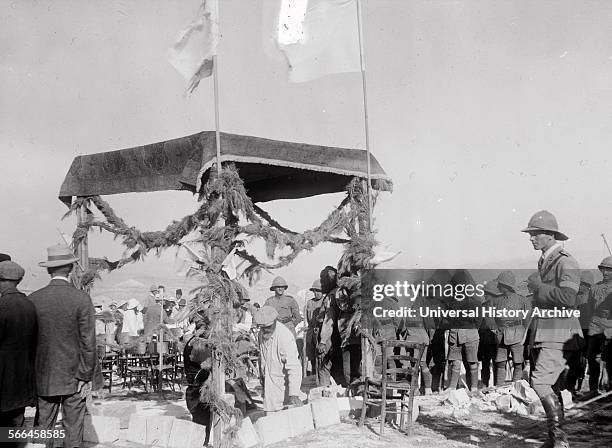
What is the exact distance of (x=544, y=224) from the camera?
6969 mm

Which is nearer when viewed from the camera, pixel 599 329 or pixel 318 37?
pixel 318 37

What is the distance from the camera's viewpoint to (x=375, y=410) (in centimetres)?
912

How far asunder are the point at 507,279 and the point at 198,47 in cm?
624

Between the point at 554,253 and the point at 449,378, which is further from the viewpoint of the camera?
the point at 449,378

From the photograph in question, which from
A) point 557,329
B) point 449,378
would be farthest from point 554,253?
point 449,378

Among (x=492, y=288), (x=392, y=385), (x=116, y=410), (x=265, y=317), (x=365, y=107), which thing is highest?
(x=365, y=107)

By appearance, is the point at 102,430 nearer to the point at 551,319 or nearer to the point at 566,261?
the point at 551,319

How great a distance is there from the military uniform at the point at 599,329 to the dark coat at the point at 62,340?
7739mm

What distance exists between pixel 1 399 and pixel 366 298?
5.07 m

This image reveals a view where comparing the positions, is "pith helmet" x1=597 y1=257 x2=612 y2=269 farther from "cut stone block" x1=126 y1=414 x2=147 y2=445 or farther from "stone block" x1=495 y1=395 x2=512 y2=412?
"cut stone block" x1=126 y1=414 x2=147 y2=445

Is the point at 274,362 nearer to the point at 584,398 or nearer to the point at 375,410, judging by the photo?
the point at 375,410

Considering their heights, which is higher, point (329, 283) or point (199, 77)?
point (199, 77)

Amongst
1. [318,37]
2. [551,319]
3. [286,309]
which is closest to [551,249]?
[551,319]

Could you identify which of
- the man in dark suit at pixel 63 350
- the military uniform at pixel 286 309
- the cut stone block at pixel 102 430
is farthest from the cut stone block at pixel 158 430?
the military uniform at pixel 286 309
